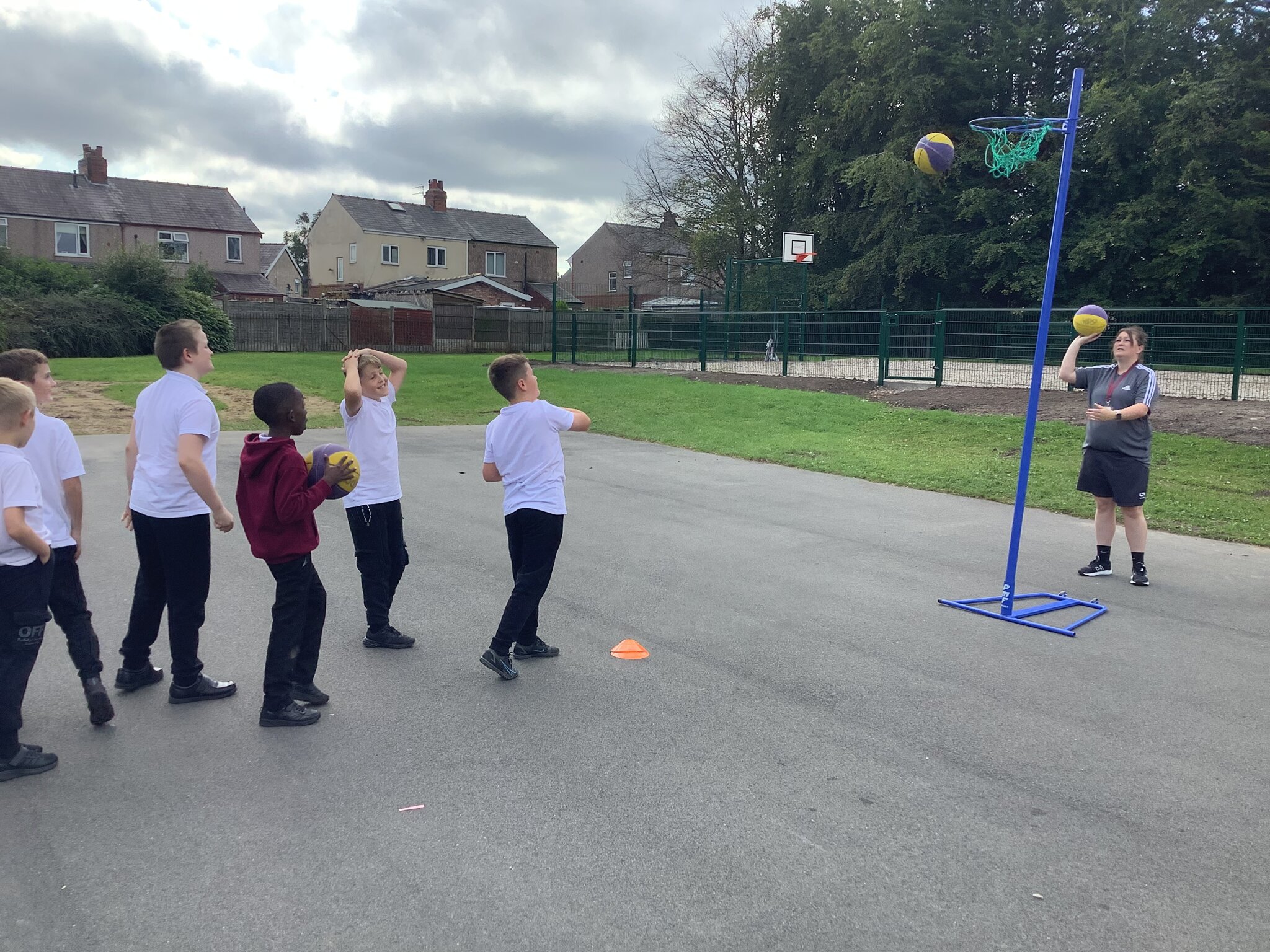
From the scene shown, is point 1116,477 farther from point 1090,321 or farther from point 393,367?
point 393,367

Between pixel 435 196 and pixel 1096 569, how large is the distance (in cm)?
5688

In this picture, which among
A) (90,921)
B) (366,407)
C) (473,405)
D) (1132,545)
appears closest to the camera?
(90,921)

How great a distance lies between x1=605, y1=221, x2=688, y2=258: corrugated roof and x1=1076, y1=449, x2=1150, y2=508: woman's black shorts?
40050mm

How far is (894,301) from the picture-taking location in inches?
1406

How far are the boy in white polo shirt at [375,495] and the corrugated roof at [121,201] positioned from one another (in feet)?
158

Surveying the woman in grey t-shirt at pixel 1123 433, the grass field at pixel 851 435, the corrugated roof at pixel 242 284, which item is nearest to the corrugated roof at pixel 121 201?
the corrugated roof at pixel 242 284

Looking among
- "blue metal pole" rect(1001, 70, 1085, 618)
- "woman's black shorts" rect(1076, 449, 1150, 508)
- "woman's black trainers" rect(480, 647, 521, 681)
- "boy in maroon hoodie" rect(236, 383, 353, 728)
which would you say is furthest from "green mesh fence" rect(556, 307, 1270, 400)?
"boy in maroon hoodie" rect(236, 383, 353, 728)

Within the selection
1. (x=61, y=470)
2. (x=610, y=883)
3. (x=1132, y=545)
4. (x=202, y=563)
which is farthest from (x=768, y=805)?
(x=1132, y=545)

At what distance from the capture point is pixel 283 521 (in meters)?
4.08

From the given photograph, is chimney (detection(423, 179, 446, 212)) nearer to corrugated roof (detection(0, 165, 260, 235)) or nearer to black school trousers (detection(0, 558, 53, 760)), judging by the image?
corrugated roof (detection(0, 165, 260, 235))

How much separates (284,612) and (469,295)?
45629mm

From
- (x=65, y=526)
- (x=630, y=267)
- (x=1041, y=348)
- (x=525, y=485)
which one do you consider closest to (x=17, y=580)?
(x=65, y=526)

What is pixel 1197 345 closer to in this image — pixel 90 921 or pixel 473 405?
pixel 473 405

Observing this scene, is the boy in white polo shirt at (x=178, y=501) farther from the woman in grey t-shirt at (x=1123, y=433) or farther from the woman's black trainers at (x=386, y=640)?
the woman in grey t-shirt at (x=1123, y=433)
